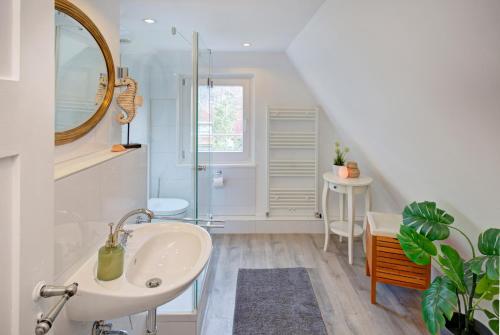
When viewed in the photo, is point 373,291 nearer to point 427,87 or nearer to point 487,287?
point 487,287

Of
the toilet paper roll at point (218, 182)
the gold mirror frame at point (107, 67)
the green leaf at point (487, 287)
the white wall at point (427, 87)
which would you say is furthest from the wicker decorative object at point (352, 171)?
the gold mirror frame at point (107, 67)

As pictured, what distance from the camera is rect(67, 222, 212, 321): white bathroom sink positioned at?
0.98 meters

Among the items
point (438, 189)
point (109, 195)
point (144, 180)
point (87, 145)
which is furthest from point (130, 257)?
point (438, 189)

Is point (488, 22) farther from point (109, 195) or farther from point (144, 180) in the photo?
point (144, 180)

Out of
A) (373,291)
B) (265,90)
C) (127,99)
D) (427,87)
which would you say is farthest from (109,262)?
(265,90)

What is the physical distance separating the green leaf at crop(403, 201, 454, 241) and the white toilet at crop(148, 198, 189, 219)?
73.2 inches

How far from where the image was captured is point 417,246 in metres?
1.79

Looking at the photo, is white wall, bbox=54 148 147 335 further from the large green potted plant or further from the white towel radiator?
the white towel radiator

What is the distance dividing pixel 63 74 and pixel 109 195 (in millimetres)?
520

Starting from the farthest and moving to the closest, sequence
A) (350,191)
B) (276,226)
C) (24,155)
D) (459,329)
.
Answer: (276,226) → (350,191) → (459,329) → (24,155)

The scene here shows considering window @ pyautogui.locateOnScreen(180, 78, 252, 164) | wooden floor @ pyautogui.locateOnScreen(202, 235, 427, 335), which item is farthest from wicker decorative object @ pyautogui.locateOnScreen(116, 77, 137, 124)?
window @ pyautogui.locateOnScreen(180, 78, 252, 164)

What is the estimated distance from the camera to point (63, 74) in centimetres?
122

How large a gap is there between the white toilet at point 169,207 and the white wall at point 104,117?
1.24m

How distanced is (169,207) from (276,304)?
1299 mm
